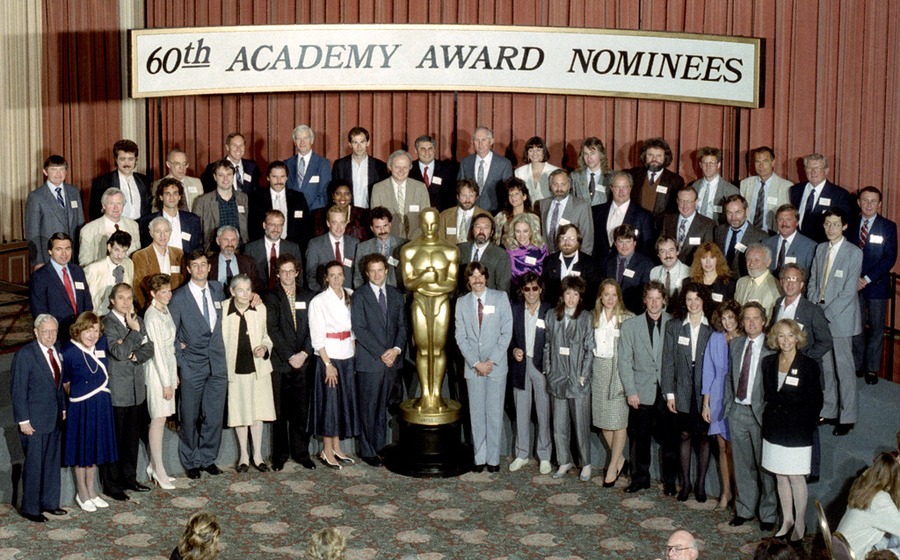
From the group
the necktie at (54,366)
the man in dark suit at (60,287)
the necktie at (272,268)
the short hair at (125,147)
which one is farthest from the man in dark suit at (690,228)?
the necktie at (54,366)

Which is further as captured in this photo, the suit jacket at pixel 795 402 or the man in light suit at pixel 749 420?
the man in light suit at pixel 749 420

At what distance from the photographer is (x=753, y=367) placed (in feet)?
26.4

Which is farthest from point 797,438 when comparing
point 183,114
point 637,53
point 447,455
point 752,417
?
point 183,114

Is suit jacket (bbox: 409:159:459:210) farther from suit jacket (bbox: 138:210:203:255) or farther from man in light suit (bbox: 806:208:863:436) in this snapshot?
man in light suit (bbox: 806:208:863:436)

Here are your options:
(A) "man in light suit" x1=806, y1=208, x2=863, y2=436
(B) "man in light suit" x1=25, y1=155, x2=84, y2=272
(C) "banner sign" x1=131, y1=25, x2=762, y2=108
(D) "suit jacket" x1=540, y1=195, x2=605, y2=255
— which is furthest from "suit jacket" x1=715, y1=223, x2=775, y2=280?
(B) "man in light suit" x1=25, y1=155, x2=84, y2=272

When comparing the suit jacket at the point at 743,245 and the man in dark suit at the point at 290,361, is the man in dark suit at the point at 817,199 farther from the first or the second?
the man in dark suit at the point at 290,361

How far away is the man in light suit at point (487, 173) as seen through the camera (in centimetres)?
1023

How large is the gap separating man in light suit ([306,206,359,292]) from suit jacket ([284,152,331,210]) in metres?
0.75

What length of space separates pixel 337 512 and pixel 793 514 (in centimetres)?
293

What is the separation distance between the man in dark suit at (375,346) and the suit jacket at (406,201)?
0.69 metres

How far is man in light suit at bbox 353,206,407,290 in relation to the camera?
9453mm

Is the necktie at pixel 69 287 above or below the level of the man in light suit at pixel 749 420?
above

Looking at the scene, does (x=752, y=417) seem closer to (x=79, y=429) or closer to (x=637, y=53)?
(x=637, y=53)

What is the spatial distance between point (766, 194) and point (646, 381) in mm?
2083
